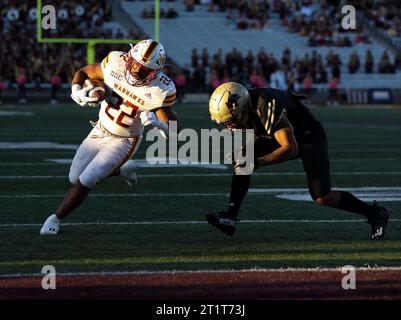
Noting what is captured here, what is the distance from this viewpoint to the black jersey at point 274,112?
24.3 ft

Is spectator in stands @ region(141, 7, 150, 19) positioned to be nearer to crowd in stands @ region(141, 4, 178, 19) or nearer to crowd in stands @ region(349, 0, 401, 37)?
crowd in stands @ region(141, 4, 178, 19)

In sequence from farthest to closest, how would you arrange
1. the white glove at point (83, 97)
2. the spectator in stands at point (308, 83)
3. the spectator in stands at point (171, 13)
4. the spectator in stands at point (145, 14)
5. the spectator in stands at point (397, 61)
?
the spectator in stands at point (397, 61)
the spectator in stands at point (171, 13)
the spectator in stands at point (145, 14)
the spectator in stands at point (308, 83)
the white glove at point (83, 97)

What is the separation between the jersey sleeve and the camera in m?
7.39

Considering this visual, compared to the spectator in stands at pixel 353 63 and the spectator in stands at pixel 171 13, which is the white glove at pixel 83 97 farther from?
the spectator in stands at pixel 353 63

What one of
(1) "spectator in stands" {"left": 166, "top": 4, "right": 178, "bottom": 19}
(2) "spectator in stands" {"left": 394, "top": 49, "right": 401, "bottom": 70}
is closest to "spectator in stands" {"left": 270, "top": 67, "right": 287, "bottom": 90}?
(1) "spectator in stands" {"left": 166, "top": 4, "right": 178, "bottom": 19}

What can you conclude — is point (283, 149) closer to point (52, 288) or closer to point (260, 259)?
point (260, 259)

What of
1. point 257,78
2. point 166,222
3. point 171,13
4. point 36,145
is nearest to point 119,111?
point 166,222

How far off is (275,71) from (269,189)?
2274cm

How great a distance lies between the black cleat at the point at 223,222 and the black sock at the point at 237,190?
4 cm

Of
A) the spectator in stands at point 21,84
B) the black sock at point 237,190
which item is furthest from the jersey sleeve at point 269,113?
the spectator in stands at point 21,84

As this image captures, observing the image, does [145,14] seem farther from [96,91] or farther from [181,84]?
[96,91]

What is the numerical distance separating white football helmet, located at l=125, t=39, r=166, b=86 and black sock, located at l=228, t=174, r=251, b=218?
104cm

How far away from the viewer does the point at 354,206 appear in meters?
7.97

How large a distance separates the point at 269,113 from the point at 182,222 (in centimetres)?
166
